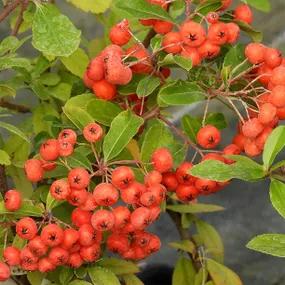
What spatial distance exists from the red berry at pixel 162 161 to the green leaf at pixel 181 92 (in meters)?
0.08

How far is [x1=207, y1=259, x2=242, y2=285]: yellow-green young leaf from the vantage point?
1.46 meters

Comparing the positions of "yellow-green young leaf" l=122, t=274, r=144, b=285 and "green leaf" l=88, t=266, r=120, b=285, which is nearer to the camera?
"green leaf" l=88, t=266, r=120, b=285

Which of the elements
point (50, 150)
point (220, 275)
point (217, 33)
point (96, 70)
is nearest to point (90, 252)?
point (50, 150)

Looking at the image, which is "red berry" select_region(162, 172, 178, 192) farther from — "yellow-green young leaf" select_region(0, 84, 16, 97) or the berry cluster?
"yellow-green young leaf" select_region(0, 84, 16, 97)

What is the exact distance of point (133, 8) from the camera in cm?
108

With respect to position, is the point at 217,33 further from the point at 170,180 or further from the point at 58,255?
the point at 58,255

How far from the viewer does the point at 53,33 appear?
1.12m

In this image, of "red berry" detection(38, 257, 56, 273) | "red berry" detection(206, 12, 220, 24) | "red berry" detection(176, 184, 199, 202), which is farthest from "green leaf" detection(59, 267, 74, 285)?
"red berry" detection(206, 12, 220, 24)

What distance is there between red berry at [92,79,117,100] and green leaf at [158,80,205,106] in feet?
0.24

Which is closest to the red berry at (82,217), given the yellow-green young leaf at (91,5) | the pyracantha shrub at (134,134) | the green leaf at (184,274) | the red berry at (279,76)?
the pyracantha shrub at (134,134)

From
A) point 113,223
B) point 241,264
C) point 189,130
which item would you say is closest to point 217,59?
point 189,130

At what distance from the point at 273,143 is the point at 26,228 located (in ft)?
1.17

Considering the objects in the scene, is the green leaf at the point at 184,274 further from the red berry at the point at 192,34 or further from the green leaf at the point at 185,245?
the red berry at the point at 192,34

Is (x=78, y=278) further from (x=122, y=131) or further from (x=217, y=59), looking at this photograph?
(x=217, y=59)
